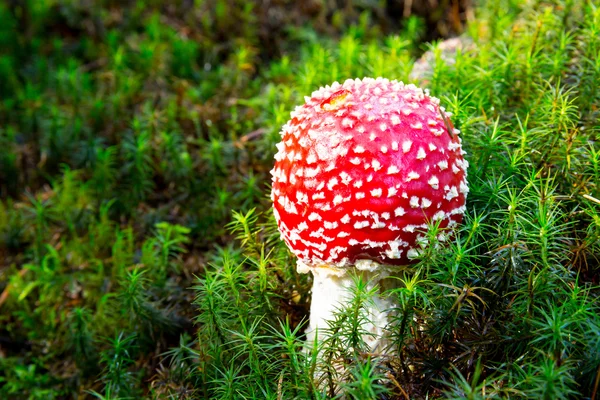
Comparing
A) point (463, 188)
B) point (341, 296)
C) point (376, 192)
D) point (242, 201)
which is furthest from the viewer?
point (242, 201)

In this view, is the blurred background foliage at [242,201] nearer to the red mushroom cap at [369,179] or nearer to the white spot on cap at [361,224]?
the red mushroom cap at [369,179]

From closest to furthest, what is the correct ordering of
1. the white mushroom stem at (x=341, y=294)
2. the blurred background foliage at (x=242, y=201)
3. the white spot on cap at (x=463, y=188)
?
the blurred background foliage at (x=242, y=201) → the white spot on cap at (x=463, y=188) → the white mushroom stem at (x=341, y=294)

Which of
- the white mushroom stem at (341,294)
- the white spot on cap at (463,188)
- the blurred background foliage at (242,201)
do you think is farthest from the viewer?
the white mushroom stem at (341,294)

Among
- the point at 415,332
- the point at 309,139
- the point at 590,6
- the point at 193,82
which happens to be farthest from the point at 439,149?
the point at 193,82

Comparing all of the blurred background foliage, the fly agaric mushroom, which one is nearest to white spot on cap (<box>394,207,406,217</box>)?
the fly agaric mushroom

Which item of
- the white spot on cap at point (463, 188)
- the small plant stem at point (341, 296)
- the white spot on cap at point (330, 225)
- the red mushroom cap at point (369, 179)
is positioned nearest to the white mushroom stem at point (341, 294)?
the small plant stem at point (341, 296)

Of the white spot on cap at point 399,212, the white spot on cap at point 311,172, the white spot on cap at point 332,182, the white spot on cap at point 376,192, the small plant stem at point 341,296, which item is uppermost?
the white spot on cap at point 311,172

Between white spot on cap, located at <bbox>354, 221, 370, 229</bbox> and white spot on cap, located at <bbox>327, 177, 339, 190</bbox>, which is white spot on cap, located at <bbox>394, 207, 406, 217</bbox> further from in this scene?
white spot on cap, located at <bbox>327, 177, 339, 190</bbox>

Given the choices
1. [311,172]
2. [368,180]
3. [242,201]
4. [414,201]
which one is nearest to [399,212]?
[414,201]

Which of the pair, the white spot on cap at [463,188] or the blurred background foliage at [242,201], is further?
the white spot on cap at [463,188]

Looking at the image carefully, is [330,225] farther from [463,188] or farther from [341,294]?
[463,188]
